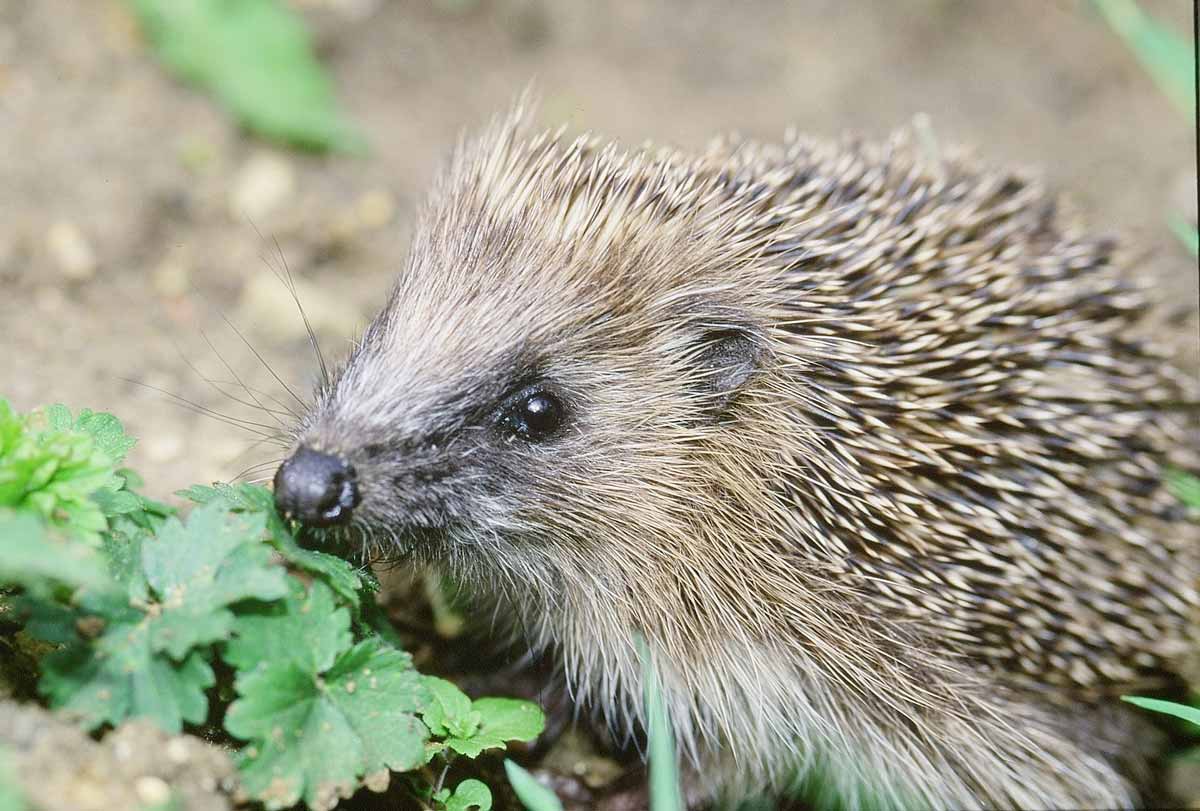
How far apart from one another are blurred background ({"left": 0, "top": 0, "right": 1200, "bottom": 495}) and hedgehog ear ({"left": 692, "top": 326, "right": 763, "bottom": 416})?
35.3 inches

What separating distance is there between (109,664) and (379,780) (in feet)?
1.81

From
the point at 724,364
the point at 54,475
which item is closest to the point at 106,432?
the point at 54,475

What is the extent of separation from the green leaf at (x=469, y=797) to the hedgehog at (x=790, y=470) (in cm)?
58

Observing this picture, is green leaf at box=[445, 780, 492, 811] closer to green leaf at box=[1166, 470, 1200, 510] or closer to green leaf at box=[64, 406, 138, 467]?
green leaf at box=[64, 406, 138, 467]

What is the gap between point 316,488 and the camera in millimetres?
2430

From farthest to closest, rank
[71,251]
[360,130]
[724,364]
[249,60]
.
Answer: [360,130] < [249,60] < [71,251] < [724,364]

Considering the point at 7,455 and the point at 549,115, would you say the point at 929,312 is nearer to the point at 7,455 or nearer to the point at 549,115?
the point at 7,455

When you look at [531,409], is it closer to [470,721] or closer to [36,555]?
[470,721]

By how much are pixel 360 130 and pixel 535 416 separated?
2743 mm

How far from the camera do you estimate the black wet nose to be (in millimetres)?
2412

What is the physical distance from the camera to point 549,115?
210 inches

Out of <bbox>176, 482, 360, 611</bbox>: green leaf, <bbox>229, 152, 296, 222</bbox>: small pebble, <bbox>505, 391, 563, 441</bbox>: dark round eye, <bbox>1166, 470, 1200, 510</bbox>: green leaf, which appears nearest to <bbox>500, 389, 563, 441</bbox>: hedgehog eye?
<bbox>505, 391, 563, 441</bbox>: dark round eye

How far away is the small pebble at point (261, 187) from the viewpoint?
15.1 feet

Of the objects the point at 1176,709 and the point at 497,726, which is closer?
the point at 1176,709
